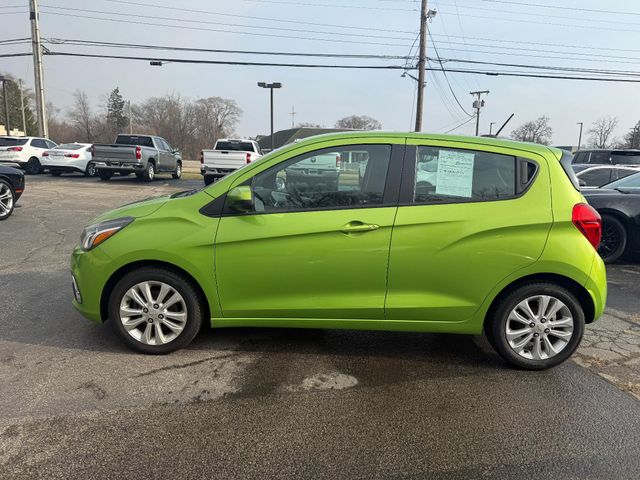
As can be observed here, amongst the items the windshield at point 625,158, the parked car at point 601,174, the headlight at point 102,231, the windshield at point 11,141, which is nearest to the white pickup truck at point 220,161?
the windshield at point 11,141

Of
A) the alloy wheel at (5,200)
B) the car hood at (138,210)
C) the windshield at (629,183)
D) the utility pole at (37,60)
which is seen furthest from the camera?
the utility pole at (37,60)

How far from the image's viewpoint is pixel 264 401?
3.13m

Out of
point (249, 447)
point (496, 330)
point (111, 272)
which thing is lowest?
point (249, 447)

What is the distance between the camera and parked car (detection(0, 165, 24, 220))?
918 centimetres

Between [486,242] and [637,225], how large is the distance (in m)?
5.02

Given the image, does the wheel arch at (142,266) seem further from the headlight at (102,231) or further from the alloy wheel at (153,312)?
the headlight at (102,231)

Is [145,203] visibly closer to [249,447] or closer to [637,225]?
[249,447]

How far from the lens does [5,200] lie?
935cm

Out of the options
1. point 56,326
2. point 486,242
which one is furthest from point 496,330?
point 56,326

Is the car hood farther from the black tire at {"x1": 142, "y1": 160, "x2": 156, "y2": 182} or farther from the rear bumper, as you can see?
the black tire at {"x1": 142, "y1": 160, "x2": 156, "y2": 182}

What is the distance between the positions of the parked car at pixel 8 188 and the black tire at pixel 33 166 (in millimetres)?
13392

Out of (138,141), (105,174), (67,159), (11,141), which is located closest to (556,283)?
(105,174)

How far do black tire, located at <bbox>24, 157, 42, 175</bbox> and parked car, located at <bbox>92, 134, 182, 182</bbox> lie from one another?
3759 mm

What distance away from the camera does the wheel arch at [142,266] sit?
360cm
